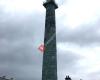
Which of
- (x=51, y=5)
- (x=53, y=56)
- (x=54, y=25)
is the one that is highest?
(x=51, y=5)

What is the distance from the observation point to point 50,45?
65.8 m

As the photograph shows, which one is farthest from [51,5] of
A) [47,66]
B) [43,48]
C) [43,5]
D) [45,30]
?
[47,66]

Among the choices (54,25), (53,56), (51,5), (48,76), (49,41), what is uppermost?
(51,5)

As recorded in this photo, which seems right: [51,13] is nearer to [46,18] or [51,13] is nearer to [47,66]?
[46,18]

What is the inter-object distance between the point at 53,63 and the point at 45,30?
1025 cm

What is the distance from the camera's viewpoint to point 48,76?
6275 cm

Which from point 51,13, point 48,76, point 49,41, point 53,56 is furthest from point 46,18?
point 48,76

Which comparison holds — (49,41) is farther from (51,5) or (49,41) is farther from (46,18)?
(51,5)

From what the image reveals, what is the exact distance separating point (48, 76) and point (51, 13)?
19.0 metres

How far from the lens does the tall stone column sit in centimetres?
6303

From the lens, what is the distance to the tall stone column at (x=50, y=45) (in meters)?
63.0

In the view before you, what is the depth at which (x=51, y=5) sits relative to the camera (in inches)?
2798

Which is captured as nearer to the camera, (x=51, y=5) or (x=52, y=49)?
(x=52, y=49)

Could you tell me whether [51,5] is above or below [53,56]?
above
